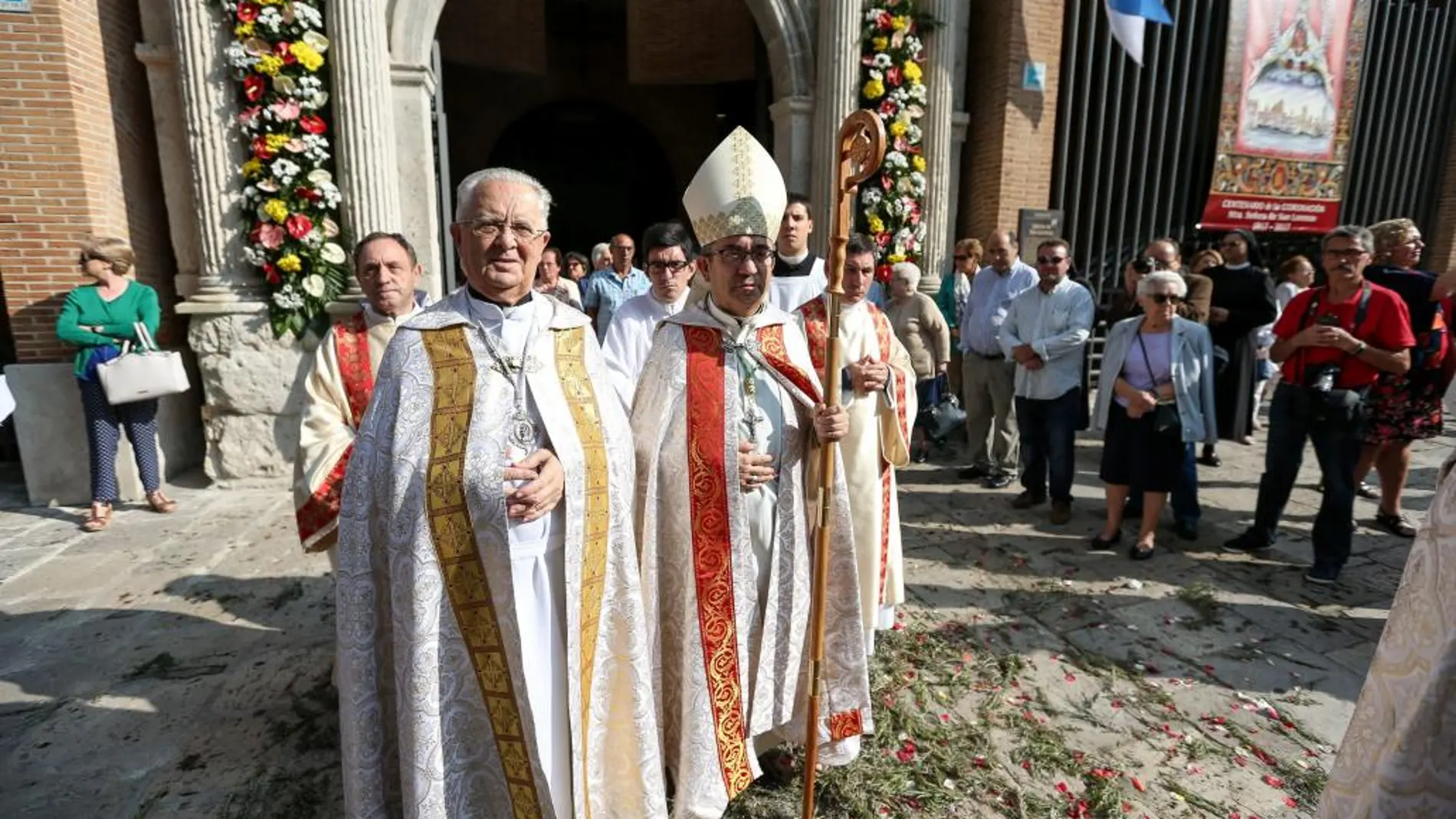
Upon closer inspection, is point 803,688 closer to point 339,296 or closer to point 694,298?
point 694,298

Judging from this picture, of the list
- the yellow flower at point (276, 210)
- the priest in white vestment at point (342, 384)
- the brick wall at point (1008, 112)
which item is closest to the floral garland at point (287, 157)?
the yellow flower at point (276, 210)

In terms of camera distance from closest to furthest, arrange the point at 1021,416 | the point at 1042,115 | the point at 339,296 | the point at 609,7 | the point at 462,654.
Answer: the point at 462,654 < the point at 1021,416 < the point at 339,296 < the point at 1042,115 < the point at 609,7

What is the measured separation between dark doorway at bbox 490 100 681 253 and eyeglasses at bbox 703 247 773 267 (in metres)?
11.7

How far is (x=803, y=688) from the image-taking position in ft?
8.28

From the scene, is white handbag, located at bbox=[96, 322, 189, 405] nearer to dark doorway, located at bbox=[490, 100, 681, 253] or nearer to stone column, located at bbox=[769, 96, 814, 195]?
stone column, located at bbox=[769, 96, 814, 195]

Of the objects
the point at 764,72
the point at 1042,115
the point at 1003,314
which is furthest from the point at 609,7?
the point at 1003,314

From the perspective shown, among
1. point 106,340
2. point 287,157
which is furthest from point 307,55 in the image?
point 106,340

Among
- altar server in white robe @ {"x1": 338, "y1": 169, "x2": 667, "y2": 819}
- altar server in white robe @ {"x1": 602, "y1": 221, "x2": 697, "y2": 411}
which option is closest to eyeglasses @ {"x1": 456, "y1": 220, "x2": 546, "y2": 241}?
altar server in white robe @ {"x1": 338, "y1": 169, "x2": 667, "y2": 819}

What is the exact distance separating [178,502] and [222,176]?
8.12 ft

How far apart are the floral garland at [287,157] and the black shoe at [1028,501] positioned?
18.1 feet

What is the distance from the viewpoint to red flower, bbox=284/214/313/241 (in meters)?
5.68

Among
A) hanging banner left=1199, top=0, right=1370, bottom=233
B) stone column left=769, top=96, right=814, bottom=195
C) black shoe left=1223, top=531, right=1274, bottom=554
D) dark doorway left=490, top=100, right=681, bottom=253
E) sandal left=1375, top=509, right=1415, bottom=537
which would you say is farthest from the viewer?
dark doorway left=490, top=100, right=681, bottom=253

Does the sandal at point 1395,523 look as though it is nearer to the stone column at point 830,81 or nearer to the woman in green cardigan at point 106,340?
the stone column at point 830,81

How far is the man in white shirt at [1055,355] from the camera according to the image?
201 inches
